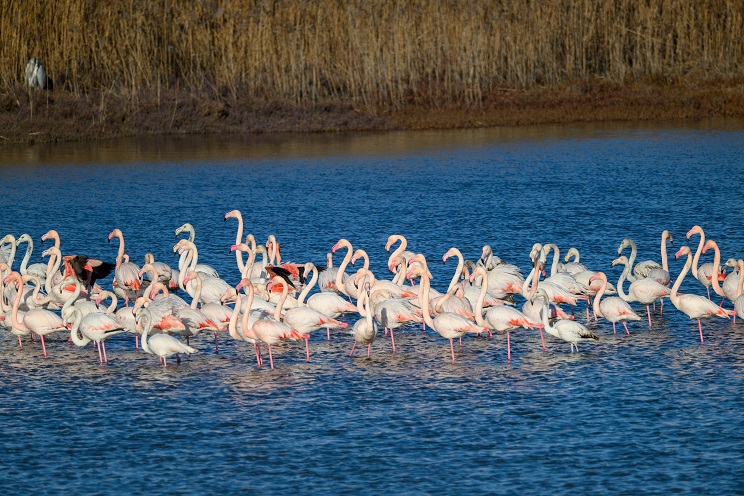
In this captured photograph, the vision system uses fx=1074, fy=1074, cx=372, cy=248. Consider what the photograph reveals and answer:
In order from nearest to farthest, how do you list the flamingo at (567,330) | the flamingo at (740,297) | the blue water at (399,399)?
the blue water at (399,399), the flamingo at (567,330), the flamingo at (740,297)

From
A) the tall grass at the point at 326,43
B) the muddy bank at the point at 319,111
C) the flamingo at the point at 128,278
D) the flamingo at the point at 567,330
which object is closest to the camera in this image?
the flamingo at the point at 567,330

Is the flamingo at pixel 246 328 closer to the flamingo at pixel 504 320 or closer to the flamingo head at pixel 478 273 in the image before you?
the flamingo at pixel 504 320

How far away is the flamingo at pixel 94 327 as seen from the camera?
33.8 ft

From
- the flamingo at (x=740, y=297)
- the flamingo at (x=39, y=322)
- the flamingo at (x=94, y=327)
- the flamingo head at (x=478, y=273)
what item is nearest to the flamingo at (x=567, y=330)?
the flamingo head at (x=478, y=273)

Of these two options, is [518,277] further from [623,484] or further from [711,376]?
[623,484]

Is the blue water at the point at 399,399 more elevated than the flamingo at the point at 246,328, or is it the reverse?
the flamingo at the point at 246,328

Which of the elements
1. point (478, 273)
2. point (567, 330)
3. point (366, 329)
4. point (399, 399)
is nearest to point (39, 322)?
point (366, 329)

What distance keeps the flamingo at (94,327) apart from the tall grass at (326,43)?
2011 cm

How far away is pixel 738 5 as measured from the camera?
33.2m

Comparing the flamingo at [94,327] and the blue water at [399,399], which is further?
the flamingo at [94,327]

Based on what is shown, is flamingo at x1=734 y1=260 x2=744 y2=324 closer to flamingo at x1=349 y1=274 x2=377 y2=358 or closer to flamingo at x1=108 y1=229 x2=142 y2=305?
flamingo at x1=349 y1=274 x2=377 y2=358

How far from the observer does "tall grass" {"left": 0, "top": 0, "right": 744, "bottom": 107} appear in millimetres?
29766

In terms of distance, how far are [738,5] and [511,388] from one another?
27.2 m

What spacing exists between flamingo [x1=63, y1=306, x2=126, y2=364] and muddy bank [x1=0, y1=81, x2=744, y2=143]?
19.5m
